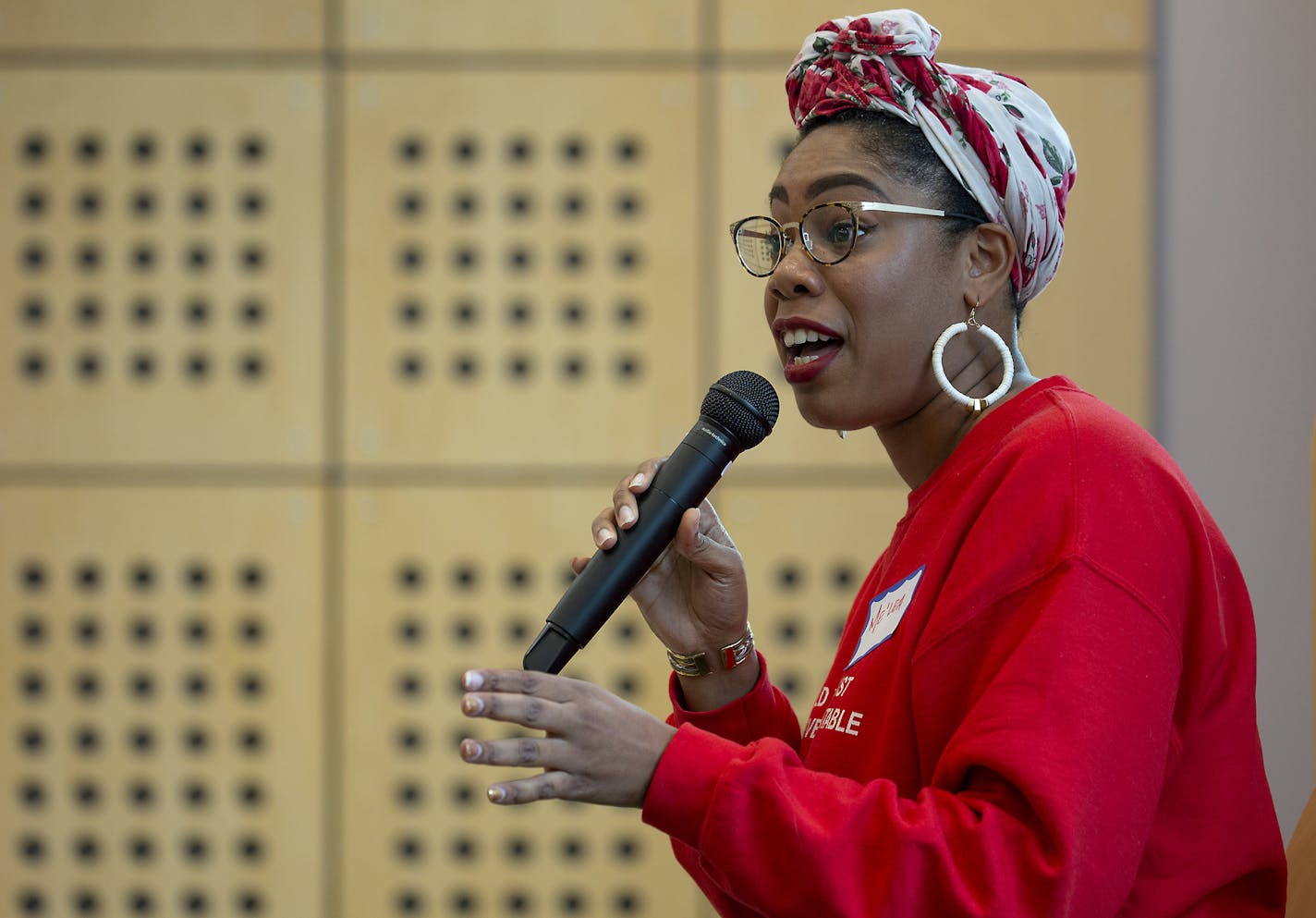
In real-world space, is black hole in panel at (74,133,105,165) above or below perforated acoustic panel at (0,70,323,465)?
above

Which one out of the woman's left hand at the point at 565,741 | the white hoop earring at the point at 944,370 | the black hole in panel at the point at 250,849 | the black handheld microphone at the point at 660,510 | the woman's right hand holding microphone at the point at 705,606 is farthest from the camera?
the black hole in panel at the point at 250,849

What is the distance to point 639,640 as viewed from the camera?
11.6 feet

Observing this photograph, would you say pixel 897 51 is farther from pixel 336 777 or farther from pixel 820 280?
pixel 336 777

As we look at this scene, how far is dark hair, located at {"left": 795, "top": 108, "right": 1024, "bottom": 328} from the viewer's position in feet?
4.95

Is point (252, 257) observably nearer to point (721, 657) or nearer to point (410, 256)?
point (410, 256)

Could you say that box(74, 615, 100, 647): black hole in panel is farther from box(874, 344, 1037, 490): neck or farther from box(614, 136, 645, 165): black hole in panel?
box(874, 344, 1037, 490): neck

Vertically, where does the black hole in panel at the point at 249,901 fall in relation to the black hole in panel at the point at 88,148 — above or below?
below

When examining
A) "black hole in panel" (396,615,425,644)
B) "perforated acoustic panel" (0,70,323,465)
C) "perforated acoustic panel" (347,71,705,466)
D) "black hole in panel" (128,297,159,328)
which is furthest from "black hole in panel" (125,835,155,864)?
"black hole in panel" (128,297,159,328)

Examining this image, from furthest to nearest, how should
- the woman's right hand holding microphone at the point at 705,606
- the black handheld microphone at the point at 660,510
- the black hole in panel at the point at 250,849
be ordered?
1. the black hole in panel at the point at 250,849
2. the woman's right hand holding microphone at the point at 705,606
3. the black handheld microphone at the point at 660,510

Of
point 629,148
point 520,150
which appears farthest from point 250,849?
point 629,148

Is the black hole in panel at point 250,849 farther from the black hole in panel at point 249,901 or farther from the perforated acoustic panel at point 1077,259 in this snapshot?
the perforated acoustic panel at point 1077,259

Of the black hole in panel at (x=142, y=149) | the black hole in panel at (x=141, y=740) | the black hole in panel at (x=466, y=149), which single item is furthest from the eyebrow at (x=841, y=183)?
the black hole in panel at (x=141, y=740)

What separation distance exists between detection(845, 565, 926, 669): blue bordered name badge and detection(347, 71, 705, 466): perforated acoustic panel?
6.85 feet

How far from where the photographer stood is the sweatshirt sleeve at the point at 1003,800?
3.67 feet
